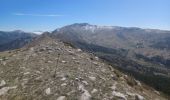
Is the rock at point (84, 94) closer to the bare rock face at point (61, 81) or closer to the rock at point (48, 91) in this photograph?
the bare rock face at point (61, 81)

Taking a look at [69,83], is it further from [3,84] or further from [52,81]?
[3,84]

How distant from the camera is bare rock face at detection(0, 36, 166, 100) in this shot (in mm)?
12555

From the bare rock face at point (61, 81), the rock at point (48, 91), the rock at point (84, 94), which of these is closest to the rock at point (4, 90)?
the bare rock face at point (61, 81)

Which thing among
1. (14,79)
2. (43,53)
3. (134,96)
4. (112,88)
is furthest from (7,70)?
(134,96)

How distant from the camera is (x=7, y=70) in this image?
17625 millimetres

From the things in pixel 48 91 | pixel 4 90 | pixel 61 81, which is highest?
pixel 61 81

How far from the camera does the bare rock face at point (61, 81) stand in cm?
1255

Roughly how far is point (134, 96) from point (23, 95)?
570 centimetres

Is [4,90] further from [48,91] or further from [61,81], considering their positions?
[61,81]

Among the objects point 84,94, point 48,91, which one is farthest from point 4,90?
point 84,94

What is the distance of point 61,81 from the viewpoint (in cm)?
1405

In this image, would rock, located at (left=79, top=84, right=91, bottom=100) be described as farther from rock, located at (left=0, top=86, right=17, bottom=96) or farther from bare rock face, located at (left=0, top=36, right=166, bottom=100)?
rock, located at (left=0, top=86, right=17, bottom=96)

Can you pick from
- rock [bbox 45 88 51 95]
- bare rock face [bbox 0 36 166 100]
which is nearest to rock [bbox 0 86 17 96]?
bare rock face [bbox 0 36 166 100]

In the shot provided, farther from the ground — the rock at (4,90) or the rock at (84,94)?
the rock at (84,94)
